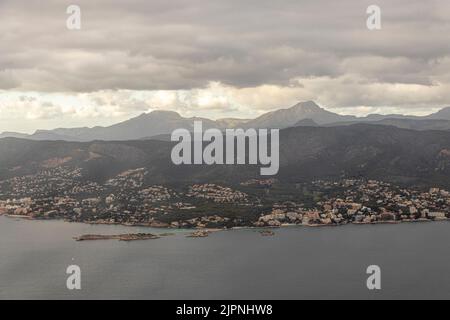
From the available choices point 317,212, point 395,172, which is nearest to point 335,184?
point 395,172

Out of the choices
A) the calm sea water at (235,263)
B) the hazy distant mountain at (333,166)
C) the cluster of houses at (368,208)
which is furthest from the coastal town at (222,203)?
the calm sea water at (235,263)

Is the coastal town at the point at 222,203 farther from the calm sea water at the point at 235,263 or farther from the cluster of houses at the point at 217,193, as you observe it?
the calm sea water at the point at 235,263

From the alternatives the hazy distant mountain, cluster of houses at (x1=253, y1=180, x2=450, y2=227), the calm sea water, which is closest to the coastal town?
cluster of houses at (x1=253, y1=180, x2=450, y2=227)

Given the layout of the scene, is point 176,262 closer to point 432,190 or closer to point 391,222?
point 391,222

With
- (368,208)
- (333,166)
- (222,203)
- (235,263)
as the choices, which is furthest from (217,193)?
(235,263)

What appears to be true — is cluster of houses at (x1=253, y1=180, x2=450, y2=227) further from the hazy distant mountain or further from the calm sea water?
the hazy distant mountain

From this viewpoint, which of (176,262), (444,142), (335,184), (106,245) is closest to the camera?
(176,262)

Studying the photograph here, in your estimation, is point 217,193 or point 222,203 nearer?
point 222,203

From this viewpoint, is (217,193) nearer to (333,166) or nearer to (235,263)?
(333,166)
